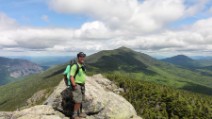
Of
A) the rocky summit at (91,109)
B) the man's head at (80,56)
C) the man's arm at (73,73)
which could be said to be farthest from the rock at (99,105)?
the man's head at (80,56)

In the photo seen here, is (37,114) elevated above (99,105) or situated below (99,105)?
below

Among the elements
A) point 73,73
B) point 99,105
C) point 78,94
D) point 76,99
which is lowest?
point 99,105

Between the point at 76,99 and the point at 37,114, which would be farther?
the point at 76,99

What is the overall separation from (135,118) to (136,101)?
141 m

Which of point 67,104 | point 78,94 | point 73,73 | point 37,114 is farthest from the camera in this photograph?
point 67,104

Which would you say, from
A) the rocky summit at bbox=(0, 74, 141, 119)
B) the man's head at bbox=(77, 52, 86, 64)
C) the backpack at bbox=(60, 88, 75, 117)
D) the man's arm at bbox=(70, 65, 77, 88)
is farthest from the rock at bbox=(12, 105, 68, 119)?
the man's head at bbox=(77, 52, 86, 64)

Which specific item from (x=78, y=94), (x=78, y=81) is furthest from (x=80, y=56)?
(x=78, y=94)

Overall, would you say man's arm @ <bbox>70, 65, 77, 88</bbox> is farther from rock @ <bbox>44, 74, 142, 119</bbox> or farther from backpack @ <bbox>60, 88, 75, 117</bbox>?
rock @ <bbox>44, 74, 142, 119</bbox>

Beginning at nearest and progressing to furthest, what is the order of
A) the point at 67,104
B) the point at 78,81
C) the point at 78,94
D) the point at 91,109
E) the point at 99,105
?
the point at 78,81 → the point at 78,94 → the point at 67,104 → the point at 91,109 → the point at 99,105

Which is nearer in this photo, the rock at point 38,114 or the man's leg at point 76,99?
the rock at point 38,114

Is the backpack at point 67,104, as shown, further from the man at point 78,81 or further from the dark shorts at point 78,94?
the dark shorts at point 78,94

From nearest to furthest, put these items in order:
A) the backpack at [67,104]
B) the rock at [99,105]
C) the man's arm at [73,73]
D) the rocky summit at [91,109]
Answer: the man's arm at [73,73] → the rocky summit at [91,109] → the backpack at [67,104] → the rock at [99,105]

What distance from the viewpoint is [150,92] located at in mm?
191750

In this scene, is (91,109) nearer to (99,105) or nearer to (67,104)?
(99,105)
